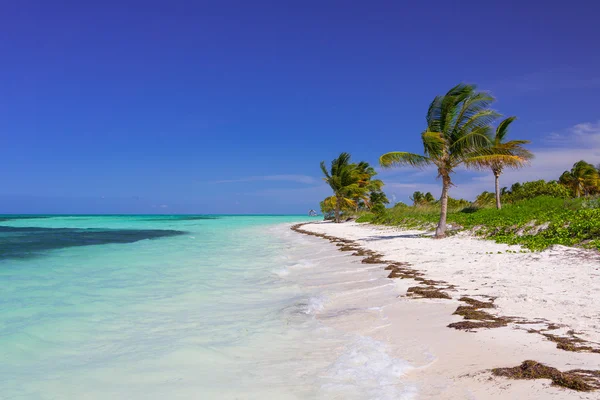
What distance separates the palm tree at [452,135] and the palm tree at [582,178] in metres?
38.9

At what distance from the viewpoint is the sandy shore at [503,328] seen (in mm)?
2848

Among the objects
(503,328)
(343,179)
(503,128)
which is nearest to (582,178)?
(503,128)

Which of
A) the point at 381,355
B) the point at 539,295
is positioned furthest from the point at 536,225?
the point at 381,355

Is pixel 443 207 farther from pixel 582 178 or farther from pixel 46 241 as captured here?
pixel 582 178

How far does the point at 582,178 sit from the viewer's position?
44875mm

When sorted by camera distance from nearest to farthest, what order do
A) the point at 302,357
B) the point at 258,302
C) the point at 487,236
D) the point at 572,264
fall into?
the point at 302,357
the point at 258,302
the point at 572,264
the point at 487,236

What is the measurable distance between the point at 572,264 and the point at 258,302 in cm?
622

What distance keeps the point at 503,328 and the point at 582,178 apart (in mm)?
52772

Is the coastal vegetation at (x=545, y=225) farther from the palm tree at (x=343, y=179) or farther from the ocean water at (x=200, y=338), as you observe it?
the palm tree at (x=343, y=179)

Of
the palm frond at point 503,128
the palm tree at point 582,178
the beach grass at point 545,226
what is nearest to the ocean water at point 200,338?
the beach grass at point 545,226

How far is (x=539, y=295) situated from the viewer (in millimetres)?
5230

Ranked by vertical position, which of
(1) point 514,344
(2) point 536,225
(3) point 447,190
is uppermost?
(3) point 447,190

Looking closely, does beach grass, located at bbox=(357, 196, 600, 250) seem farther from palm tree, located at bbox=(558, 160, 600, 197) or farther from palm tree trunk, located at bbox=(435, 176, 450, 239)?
palm tree, located at bbox=(558, 160, 600, 197)

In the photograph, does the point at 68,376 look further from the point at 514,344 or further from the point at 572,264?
the point at 572,264
